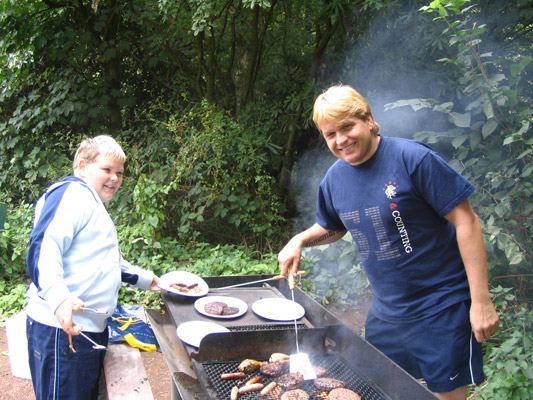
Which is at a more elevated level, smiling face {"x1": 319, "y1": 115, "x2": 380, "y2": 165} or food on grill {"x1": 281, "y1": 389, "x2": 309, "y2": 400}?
smiling face {"x1": 319, "y1": 115, "x2": 380, "y2": 165}

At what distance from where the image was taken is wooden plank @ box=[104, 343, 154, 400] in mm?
2527

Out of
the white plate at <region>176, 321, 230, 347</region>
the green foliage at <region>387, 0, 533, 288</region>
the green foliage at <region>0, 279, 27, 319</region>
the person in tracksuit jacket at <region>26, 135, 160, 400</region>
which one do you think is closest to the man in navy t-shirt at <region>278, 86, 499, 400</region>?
the white plate at <region>176, 321, 230, 347</region>

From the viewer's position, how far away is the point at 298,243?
253 centimetres

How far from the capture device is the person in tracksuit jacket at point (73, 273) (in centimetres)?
229

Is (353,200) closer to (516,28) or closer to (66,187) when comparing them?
(66,187)

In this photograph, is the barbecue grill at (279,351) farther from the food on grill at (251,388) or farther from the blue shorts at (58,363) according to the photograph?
the blue shorts at (58,363)

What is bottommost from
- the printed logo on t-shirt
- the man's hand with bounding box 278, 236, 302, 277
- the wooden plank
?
the wooden plank

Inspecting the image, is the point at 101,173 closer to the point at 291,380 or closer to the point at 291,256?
the point at 291,256

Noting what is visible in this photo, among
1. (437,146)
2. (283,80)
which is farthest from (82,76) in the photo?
(437,146)

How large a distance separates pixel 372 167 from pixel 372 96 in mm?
3287

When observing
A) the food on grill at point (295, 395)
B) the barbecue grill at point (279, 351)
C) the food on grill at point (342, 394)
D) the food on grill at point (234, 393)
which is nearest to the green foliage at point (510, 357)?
the barbecue grill at point (279, 351)

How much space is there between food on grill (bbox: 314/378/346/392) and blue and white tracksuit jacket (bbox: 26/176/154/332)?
4.06ft

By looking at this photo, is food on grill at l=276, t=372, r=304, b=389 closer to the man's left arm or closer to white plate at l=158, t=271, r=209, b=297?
the man's left arm

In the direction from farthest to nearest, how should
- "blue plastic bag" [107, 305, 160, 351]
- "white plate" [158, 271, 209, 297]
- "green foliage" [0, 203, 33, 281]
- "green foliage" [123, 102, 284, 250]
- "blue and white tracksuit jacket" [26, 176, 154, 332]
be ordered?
"green foliage" [123, 102, 284, 250] → "green foliage" [0, 203, 33, 281] → "blue plastic bag" [107, 305, 160, 351] → "white plate" [158, 271, 209, 297] → "blue and white tracksuit jacket" [26, 176, 154, 332]
